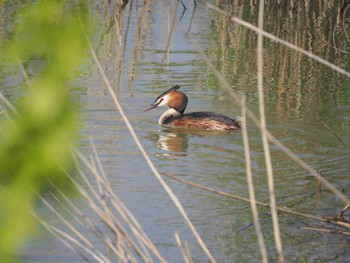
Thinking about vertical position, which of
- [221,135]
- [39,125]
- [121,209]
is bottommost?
[221,135]

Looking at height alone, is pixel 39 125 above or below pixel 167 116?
above

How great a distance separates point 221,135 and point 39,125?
6605 millimetres

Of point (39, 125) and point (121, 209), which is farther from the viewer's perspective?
point (121, 209)

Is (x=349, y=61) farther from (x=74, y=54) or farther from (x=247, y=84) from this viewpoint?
(x=74, y=54)

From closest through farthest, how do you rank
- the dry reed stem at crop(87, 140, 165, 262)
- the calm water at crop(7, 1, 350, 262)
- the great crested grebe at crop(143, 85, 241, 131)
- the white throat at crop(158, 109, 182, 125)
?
1. the dry reed stem at crop(87, 140, 165, 262)
2. the calm water at crop(7, 1, 350, 262)
3. the great crested grebe at crop(143, 85, 241, 131)
4. the white throat at crop(158, 109, 182, 125)

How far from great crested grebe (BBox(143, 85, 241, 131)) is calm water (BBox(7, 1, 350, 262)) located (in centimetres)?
11

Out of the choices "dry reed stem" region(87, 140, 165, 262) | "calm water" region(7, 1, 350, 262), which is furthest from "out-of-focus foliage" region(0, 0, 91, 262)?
"dry reed stem" region(87, 140, 165, 262)

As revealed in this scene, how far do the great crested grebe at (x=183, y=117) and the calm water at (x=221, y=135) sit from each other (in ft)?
0.37

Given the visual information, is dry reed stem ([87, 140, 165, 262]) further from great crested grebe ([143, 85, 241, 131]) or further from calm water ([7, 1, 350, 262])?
great crested grebe ([143, 85, 241, 131])

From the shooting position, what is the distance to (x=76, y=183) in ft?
3.68

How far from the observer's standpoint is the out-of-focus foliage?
3.27ft

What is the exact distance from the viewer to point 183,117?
807 cm

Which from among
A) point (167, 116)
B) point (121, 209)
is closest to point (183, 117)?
point (167, 116)

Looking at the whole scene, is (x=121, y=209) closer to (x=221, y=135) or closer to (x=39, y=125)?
(x=39, y=125)
